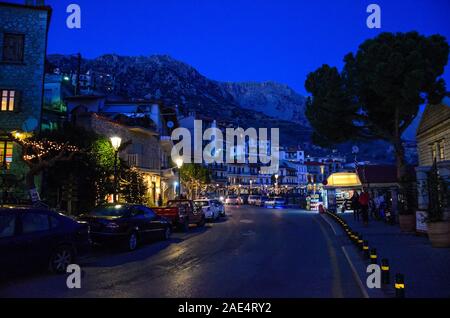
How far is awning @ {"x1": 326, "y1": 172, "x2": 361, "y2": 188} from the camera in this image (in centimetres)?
3634

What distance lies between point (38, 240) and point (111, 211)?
18.1 ft

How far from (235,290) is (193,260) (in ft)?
13.2

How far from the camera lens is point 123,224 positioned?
1347cm

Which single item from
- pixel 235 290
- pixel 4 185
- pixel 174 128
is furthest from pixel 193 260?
pixel 174 128

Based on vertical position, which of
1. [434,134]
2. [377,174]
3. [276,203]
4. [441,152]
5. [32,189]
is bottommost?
[276,203]

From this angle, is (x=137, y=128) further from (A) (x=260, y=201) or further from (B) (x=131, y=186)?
(A) (x=260, y=201)

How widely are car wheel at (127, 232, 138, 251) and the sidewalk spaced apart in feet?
26.0

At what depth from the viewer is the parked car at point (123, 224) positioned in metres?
13.1

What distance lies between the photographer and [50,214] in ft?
31.0

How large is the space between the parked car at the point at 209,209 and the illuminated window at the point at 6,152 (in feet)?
37.7

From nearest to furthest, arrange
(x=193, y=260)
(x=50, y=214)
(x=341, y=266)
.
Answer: (x=50, y=214)
(x=341, y=266)
(x=193, y=260)

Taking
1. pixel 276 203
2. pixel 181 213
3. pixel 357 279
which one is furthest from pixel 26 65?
pixel 276 203

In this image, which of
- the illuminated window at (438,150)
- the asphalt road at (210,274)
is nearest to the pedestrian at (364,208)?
the illuminated window at (438,150)

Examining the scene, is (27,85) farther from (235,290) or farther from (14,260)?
(235,290)
